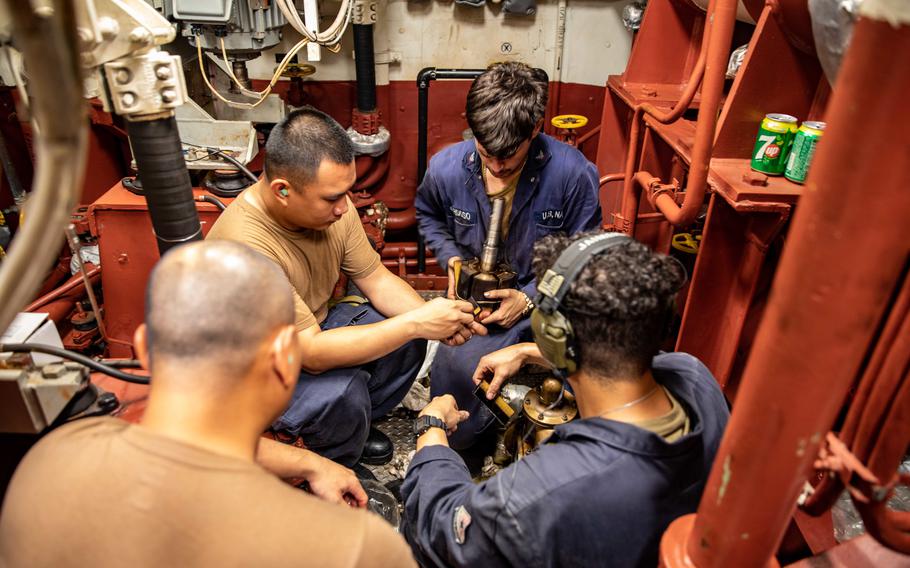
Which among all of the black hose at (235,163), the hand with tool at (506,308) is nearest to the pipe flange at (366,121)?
the black hose at (235,163)

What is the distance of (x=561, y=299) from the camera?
1461 mm

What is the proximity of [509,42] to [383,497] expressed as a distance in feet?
9.60

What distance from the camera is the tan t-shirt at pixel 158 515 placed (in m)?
1.00

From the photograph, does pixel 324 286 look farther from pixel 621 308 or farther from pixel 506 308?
pixel 621 308

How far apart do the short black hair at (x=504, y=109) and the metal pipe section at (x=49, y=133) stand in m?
1.86

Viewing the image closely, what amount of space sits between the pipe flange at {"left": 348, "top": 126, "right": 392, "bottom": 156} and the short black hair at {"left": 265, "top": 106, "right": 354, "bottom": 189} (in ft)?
5.25

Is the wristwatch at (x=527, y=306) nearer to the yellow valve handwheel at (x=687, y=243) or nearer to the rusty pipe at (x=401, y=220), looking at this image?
the yellow valve handwheel at (x=687, y=243)

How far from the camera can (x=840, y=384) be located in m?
0.82

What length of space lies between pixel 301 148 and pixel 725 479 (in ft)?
5.61

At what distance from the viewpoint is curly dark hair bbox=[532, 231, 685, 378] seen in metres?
1.43

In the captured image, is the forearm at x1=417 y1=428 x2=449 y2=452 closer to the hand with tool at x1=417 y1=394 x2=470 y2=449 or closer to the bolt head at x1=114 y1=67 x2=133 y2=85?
the hand with tool at x1=417 y1=394 x2=470 y2=449

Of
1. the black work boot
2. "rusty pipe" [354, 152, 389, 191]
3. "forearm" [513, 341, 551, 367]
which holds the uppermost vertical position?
"rusty pipe" [354, 152, 389, 191]

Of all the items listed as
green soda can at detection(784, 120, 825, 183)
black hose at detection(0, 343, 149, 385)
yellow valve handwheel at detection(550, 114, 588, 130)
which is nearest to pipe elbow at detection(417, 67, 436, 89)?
yellow valve handwheel at detection(550, 114, 588, 130)

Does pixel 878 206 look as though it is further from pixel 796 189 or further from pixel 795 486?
pixel 796 189
